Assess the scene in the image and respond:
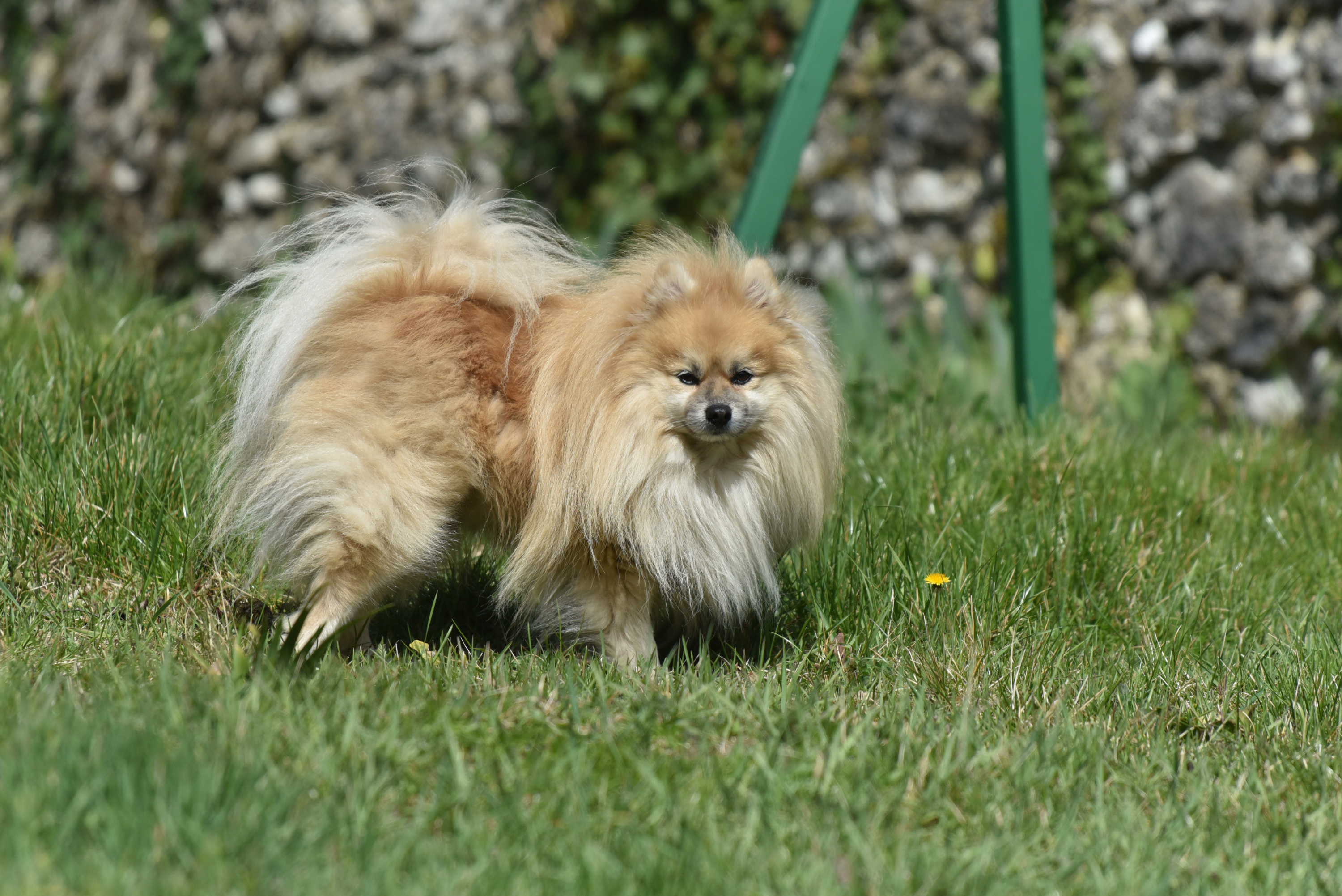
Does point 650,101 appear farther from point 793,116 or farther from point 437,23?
point 793,116

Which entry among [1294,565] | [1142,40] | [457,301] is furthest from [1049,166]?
[457,301]

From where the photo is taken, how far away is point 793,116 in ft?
15.3

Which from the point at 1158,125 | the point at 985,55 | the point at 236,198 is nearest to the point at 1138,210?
the point at 1158,125

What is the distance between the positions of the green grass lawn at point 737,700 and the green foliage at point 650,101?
8.33 feet

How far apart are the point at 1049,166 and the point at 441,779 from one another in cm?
511

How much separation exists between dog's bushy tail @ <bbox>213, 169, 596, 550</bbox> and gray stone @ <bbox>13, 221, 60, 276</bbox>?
463cm

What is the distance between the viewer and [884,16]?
656 cm

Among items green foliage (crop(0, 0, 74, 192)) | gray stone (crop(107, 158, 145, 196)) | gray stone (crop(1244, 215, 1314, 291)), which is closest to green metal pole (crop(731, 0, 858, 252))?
gray stone (crop(1244, 215, 1314, 291))

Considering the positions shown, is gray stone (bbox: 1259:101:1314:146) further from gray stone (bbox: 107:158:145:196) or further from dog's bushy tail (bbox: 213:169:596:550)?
gray stone (bbox: 107:158:145:196)

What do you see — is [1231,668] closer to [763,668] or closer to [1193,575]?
[1193,575]

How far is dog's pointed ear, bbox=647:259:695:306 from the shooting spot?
126 inches

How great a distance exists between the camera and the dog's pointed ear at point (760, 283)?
10.6ft

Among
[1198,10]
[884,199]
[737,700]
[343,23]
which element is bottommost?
[737,700]

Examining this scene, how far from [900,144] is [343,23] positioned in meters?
3.08
